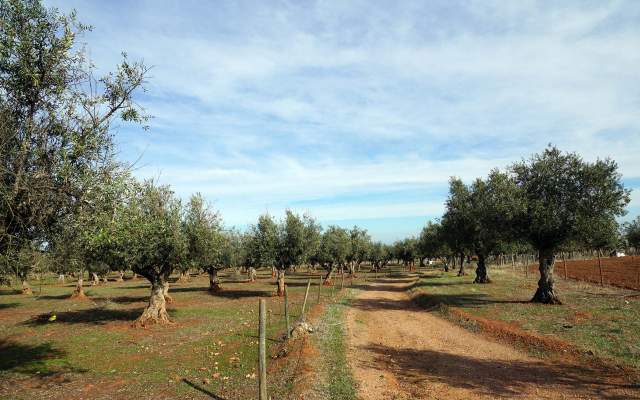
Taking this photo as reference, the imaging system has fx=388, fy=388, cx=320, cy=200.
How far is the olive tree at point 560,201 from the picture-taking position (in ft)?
91.3

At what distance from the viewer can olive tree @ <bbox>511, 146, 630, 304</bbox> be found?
27.8 m

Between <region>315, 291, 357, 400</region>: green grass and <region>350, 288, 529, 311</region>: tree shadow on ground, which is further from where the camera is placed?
<region>350, 288, 529, 311</region>: tree shadow on ground

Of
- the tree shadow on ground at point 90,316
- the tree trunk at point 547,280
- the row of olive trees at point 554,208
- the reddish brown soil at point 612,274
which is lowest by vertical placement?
the tree shadow on ground at point 90,316

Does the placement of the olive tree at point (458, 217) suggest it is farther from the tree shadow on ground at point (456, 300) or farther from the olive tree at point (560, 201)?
the olive tree at point (560, 201)

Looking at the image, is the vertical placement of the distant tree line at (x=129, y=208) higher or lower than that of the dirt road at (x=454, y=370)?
higher

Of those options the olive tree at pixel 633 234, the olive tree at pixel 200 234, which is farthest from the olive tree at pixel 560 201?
the olive tree at pixel 633 234

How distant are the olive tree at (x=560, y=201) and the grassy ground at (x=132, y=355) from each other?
19377 millimetres

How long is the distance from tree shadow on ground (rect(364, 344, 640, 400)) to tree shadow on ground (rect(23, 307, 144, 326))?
74.6ft

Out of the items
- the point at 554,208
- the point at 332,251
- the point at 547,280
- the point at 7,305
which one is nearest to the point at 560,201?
the point at 554,208

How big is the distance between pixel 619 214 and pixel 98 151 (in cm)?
3304

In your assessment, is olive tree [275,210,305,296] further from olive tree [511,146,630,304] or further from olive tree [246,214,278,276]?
olive tree [511,146,630,304]

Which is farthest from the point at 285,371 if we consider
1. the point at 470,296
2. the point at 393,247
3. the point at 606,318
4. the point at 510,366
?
the point at 393,247

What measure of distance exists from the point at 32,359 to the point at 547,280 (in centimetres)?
3339

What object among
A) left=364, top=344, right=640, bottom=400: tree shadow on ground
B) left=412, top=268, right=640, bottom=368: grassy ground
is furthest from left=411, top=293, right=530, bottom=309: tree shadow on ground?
left=364, top=344, right=640, bottom=400: tree shadow on ground
